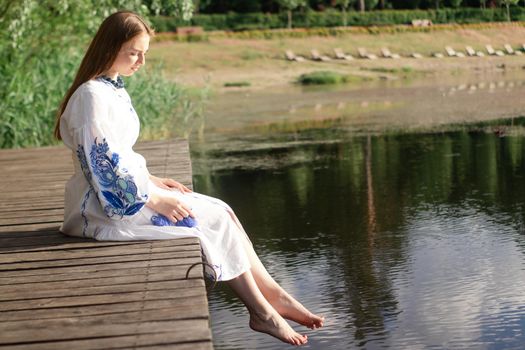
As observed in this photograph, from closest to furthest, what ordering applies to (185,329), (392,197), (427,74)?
(185,329), (392,197), (427,74)

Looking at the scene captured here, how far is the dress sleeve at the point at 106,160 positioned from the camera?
439 centimetres

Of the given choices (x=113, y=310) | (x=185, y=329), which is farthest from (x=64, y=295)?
(x=185, y=329)

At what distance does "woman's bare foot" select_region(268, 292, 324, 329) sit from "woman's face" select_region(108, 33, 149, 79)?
1097mm

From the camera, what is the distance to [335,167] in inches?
431

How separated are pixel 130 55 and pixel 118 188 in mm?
557

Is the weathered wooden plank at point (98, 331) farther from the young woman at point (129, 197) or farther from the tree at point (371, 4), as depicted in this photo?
the tree at point (371, 4)

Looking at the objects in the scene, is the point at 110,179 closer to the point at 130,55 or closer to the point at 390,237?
the point at 130,55

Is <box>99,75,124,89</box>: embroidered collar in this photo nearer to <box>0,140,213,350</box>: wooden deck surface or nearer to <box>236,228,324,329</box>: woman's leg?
<box>0,140,213,350</box>: wooden deck surface

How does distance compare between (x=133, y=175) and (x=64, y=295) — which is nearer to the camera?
(x=64, y=295)

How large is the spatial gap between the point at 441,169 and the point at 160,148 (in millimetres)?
2881

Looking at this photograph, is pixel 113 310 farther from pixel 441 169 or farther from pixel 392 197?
pixel 441 169

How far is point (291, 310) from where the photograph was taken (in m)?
4.45

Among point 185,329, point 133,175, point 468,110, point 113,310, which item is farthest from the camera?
point 468,110

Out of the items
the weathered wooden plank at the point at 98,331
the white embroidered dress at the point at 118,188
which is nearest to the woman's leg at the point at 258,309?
the white embroidered dress at the point at 118,188
